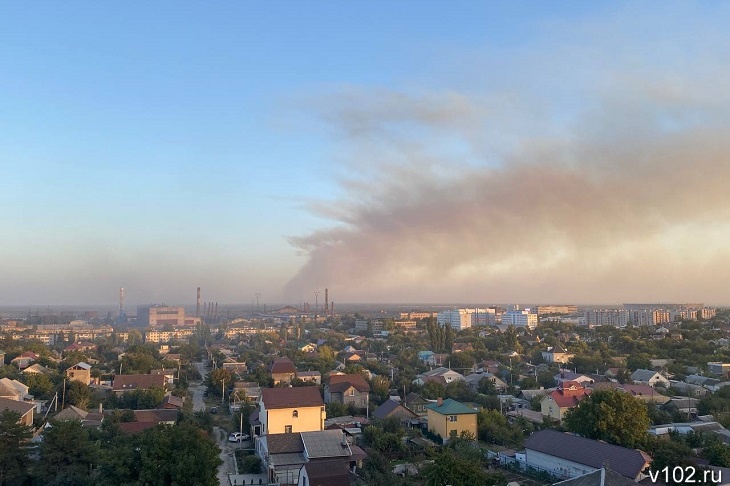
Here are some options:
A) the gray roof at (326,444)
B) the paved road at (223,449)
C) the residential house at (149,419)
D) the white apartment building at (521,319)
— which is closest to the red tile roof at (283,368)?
the paved road at (223,449)

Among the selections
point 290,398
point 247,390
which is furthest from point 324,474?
point 247,390

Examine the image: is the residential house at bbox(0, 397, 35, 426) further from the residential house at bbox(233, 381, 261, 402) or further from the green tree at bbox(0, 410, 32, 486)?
the residential house at bbox(233, 381, 261, 402)

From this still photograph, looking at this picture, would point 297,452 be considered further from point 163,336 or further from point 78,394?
point 163,336

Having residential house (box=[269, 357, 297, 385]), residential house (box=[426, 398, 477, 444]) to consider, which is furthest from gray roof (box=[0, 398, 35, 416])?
residential house (box=[426, 398, 477, 444])

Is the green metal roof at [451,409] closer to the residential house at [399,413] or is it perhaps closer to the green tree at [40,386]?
the residential house at [399,413]

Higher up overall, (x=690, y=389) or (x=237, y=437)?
(x=690, y=389)

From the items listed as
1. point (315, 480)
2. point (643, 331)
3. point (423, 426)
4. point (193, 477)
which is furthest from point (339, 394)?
point (643, 331)
